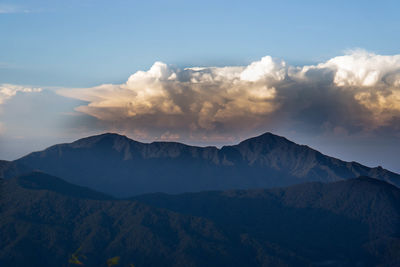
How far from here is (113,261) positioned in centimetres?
3192

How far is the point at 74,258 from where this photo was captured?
105 ft

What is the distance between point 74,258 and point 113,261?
8.92ft
